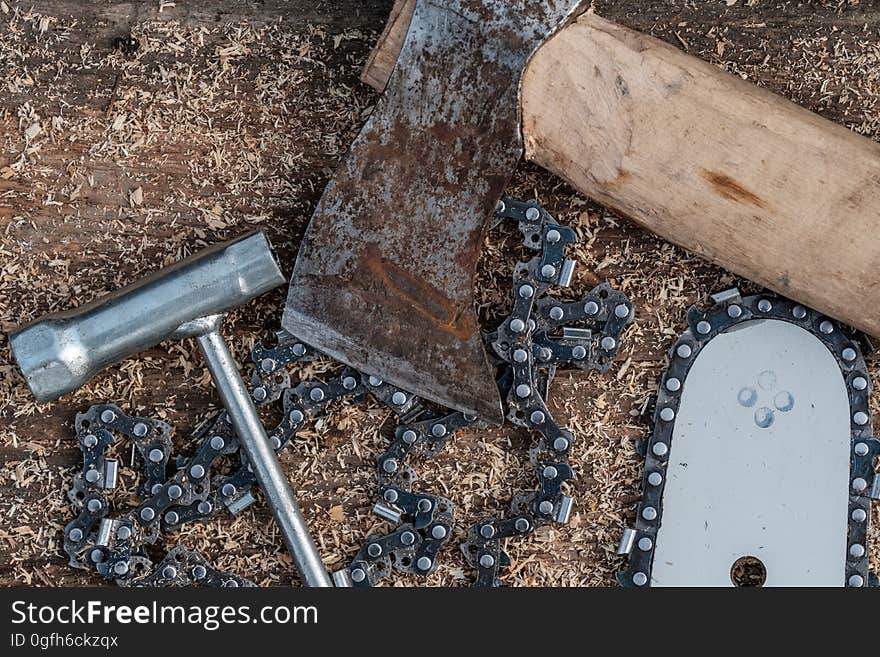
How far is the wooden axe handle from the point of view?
6.45 ft

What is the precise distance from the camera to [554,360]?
7.61 feet

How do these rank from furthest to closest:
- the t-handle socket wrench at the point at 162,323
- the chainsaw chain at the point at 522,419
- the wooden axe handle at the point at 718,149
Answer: the chainsaw chain at the point at 522,419
the t-handle socket wrench at the point at 162,323
the wooden axe handle at the point at 718,149

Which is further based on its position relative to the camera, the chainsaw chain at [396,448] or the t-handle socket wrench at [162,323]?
the chainsaw chain at [396,448]

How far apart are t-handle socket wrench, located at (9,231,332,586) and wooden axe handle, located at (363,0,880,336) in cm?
75

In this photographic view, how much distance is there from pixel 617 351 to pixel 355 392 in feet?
2.34

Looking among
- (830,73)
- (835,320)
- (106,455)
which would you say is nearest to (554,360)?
(835,320)

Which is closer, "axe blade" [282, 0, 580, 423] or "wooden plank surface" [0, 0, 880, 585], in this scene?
"axe blade" [282, 0, 580, 423]

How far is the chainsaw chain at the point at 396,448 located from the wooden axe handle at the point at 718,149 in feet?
1.14

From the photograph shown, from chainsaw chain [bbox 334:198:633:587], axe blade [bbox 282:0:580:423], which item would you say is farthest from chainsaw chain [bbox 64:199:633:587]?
axe blade [bbox 282:0:580:423]

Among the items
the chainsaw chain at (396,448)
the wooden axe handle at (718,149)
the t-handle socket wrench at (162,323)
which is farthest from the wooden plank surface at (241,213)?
the wooden axe handle at (718,149)

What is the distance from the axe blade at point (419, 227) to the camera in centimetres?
206

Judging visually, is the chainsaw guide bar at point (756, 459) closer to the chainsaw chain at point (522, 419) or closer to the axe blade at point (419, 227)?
the chainsaw chain at point (522, 419)

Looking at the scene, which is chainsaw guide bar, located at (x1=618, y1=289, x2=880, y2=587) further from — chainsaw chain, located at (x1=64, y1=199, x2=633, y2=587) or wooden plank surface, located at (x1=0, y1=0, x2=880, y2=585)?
chainsaw chain, located at (x1=64, y1=199, x2=633, y2=587)

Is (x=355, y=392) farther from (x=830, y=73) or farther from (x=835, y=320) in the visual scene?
(x=830, y=73)
